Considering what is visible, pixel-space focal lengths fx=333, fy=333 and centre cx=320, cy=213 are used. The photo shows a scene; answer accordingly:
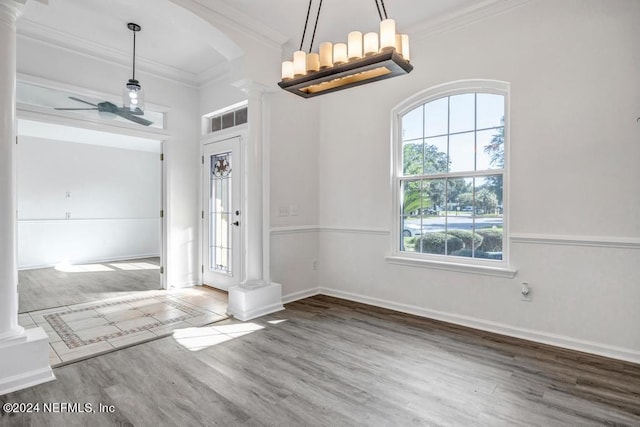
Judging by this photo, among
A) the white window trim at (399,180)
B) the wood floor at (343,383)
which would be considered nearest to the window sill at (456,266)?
the white window trim at (399,180)

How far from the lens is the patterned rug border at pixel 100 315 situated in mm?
3098

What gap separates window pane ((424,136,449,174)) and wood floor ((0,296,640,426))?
5.72ft

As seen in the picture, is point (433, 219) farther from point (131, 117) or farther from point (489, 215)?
point (131, 117)

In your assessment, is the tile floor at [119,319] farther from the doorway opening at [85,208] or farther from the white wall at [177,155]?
the doorway opening at [85,208]

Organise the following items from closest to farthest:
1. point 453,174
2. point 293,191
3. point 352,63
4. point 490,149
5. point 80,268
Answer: point 352,63
point 490,149
point 453,174
point 293,191
point 80,268

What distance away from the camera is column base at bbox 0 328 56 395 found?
7.34 feet

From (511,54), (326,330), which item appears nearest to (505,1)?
(511,54)

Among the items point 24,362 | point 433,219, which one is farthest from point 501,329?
point 24,362

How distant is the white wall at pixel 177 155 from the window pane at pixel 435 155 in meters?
3.51

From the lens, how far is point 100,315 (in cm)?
384

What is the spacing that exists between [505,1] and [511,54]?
0.51 metres

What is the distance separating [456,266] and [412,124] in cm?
170

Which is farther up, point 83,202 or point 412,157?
Result: point 412,157

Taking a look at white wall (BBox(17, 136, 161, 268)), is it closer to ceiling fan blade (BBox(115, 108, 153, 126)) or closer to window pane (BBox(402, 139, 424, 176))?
ceiling fan blade (BBox(115, 108, 153, 126))
